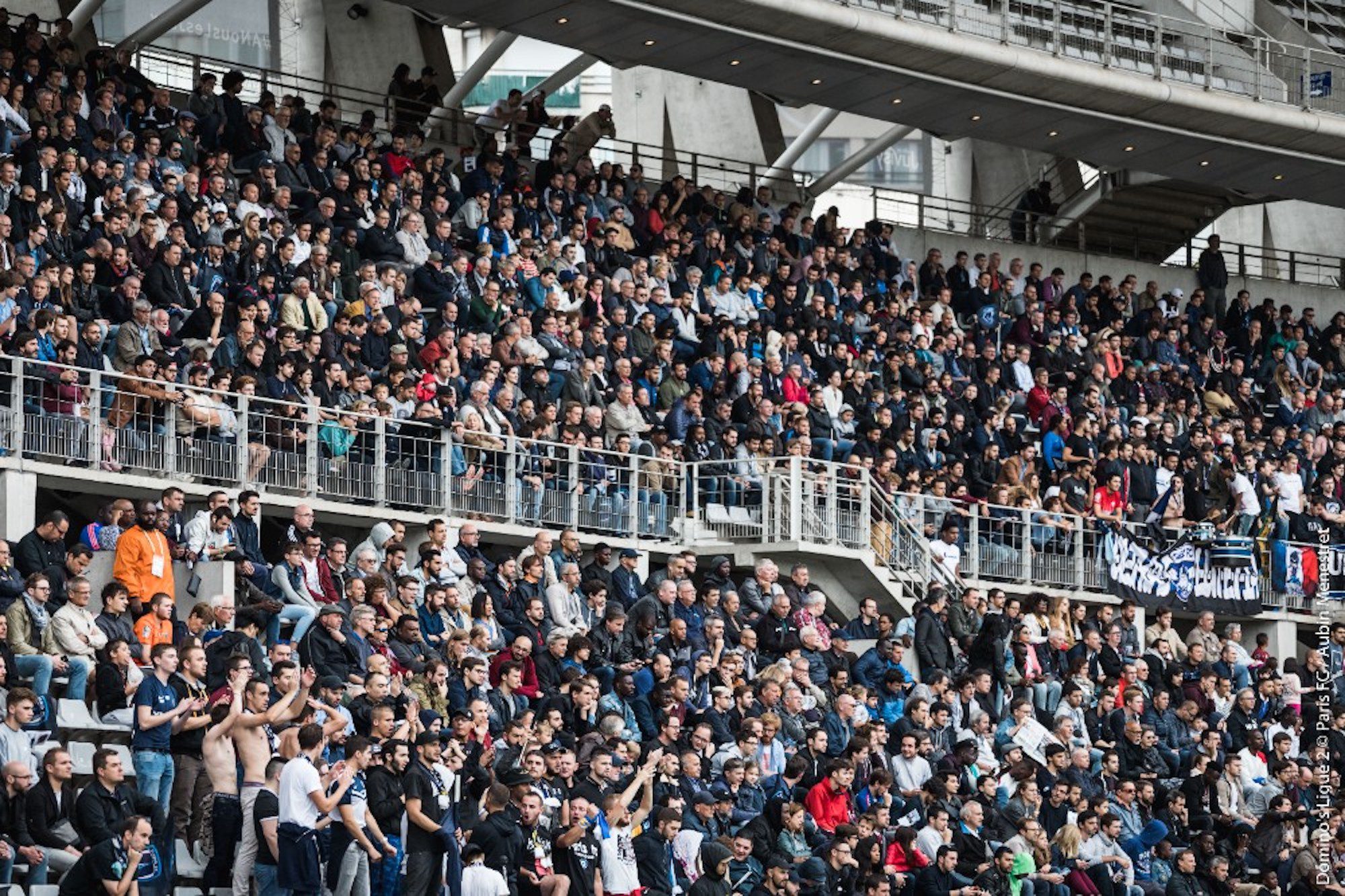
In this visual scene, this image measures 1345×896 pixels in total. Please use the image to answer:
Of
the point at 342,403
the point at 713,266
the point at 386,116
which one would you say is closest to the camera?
the point at 342,403

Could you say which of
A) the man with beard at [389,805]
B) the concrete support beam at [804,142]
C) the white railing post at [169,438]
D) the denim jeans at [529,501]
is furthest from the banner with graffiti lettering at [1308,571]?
the man with beard at [389,805]

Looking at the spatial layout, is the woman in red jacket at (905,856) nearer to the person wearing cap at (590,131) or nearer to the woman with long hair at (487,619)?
the woman with long hair at (487,619)

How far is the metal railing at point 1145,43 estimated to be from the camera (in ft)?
99.5

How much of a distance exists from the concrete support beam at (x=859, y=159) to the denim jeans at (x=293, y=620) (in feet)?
55.1

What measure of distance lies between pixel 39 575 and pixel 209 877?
250cm

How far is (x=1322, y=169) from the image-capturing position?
3419 cm

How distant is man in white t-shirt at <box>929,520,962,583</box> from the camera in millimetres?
25125

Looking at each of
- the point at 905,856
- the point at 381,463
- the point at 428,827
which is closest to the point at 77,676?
the point at 428,827

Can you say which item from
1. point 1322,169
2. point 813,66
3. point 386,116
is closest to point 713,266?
point 813,66

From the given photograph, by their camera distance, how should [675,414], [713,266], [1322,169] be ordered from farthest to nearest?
[1322,169] → [713,266] → [675,414]

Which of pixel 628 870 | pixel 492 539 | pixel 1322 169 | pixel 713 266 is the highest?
pixel 1322 169

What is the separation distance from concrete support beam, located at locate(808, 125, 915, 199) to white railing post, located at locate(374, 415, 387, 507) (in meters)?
13.5

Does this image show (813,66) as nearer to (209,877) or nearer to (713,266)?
(713,266)

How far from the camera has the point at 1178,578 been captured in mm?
27500
